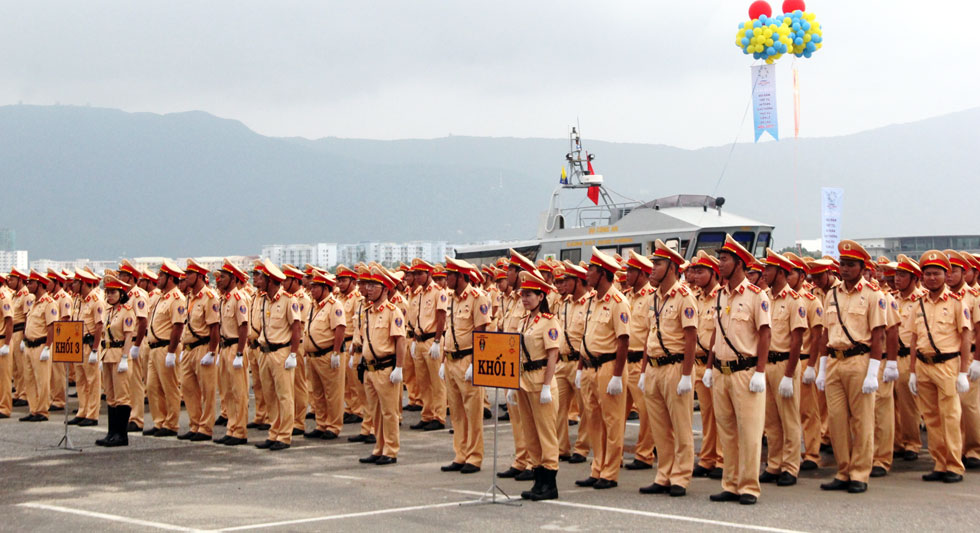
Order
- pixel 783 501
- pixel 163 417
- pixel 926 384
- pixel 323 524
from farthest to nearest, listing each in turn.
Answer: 1. pixel 163 417
2. pixel 926 384
3. pixel 783 501
4. pixel 323 524

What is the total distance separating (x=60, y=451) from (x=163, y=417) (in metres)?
1.60

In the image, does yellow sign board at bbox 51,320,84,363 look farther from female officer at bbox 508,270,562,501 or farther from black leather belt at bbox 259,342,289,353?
female officer at bbox 508,270,562,501

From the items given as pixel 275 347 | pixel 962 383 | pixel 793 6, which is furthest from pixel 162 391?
pixel 793 6

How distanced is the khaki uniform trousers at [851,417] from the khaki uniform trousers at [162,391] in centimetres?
792

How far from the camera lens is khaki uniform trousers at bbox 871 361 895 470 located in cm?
927

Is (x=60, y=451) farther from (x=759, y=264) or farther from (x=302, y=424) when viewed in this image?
(x=759, y=264)

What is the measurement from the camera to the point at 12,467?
34.0 ft

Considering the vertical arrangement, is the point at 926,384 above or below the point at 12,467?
above

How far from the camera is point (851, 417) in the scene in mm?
8961

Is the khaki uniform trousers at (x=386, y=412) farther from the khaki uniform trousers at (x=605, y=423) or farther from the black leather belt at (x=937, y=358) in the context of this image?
the black leather belt at (x=937, y=358)

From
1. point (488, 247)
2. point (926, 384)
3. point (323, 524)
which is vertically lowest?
point (323, 524)

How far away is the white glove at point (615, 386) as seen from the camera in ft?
29.7

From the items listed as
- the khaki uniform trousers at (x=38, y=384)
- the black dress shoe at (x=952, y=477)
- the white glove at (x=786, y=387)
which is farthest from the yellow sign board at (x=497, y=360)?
the khaki uniform trousers at (x=38, y=384)

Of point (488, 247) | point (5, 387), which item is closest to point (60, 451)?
point (5, 387)
